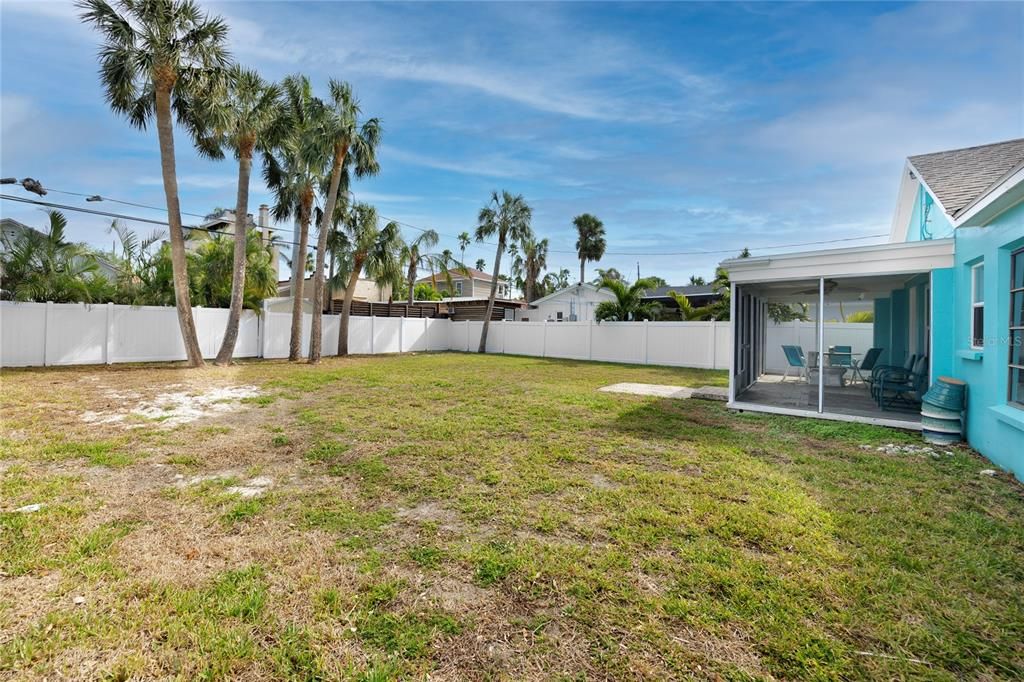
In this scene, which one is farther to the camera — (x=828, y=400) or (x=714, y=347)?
(x=714, y=347)

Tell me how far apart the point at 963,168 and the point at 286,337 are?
63.8 ft

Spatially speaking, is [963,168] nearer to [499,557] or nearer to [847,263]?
[847,263]

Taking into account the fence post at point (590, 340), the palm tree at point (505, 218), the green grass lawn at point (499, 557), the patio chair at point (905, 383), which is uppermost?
the palm tree at point (505, 218)

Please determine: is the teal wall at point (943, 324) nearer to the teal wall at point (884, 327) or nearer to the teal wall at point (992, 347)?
the teal wall at point (992, 347)

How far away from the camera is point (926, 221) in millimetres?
9016

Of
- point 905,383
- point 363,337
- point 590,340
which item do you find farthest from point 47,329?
point 905,383

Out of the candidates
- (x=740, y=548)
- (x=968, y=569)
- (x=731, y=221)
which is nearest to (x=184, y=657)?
(x=740, y=548)

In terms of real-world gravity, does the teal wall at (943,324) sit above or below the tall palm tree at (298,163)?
below

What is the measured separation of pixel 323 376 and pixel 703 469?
10275 millimetres

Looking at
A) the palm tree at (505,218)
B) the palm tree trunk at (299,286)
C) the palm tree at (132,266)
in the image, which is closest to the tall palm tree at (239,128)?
the palm tree trunk at (299,286)

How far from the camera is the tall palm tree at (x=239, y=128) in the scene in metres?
12.1

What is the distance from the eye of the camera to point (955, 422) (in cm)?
586

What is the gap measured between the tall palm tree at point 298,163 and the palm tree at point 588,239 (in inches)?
976

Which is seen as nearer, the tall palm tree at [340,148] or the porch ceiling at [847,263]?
the porch ceiling at [847,263]
